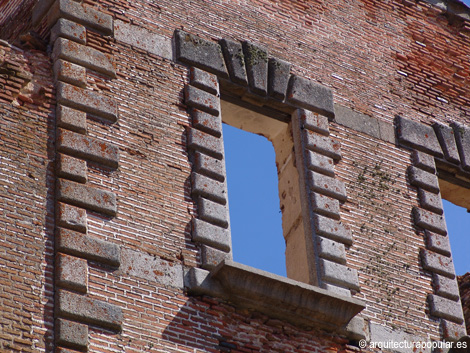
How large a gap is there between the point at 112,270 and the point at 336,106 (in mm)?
4141

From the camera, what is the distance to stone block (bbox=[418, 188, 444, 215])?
12.6 metres

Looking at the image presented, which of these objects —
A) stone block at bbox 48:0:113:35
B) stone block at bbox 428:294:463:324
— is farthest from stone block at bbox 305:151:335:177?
stone block at bbox 48:0:113:35

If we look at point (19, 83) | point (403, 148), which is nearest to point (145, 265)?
point (19, 83)

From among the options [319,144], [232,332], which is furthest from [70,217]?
[319,144]

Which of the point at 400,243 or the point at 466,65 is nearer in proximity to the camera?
the point at 400,243

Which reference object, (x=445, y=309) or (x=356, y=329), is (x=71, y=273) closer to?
(x=356, y=329)

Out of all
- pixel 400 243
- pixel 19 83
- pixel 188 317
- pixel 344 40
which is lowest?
pixel 188 317

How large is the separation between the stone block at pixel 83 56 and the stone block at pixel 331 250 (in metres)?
2.82

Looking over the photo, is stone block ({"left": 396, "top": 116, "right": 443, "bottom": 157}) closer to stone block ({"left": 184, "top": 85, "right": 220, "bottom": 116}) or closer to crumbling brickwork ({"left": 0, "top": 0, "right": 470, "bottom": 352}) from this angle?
crumbling brickwork ({"left": 0, "top": 0, "right": 470, "bottom": 352})

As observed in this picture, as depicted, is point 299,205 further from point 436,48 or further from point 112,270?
point 436,48

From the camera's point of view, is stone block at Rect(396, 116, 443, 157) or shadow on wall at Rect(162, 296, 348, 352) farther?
stone block at Rect(396, 116, 443, 157)

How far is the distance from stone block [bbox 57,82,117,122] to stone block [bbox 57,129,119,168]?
342 millimetres

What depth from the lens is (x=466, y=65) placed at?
14.7m

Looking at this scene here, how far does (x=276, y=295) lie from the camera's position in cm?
1041
